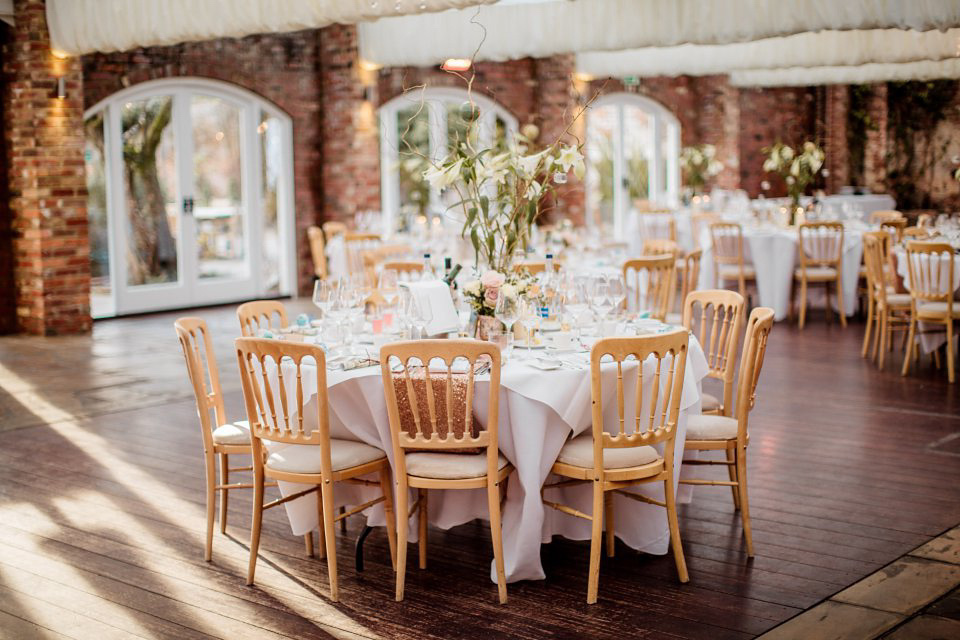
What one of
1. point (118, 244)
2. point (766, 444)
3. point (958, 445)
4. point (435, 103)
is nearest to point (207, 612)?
point (766, 444)

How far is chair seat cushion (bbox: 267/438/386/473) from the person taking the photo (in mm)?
4105

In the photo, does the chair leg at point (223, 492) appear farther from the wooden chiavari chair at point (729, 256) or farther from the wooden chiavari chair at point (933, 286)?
the wooden chiavari chair at point (729, 256)

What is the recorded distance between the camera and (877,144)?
17.9 m

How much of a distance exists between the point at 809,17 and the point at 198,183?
22.5ft

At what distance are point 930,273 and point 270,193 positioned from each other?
307 inches

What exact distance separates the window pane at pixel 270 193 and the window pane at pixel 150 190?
4.15 ft

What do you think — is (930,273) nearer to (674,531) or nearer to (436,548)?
(674,531)

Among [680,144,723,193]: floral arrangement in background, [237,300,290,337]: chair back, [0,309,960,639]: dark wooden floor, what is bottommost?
[0,309,960,639]: dark wooden floor

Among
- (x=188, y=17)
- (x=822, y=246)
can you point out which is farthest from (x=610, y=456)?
(x=822, y=246)

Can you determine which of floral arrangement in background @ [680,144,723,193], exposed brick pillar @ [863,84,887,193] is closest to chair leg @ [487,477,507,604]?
floral arrangement in background @ [680,144,723,193]

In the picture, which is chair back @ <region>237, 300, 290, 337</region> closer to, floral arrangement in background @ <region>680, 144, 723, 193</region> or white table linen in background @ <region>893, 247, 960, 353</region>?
white table linen in background @ <region>893, 247, 960, 353</region>

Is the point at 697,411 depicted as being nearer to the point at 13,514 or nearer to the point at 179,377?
the point at 13,514

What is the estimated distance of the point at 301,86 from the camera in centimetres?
1293

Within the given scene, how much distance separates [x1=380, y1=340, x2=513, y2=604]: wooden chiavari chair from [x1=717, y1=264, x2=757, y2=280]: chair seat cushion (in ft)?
23.8
